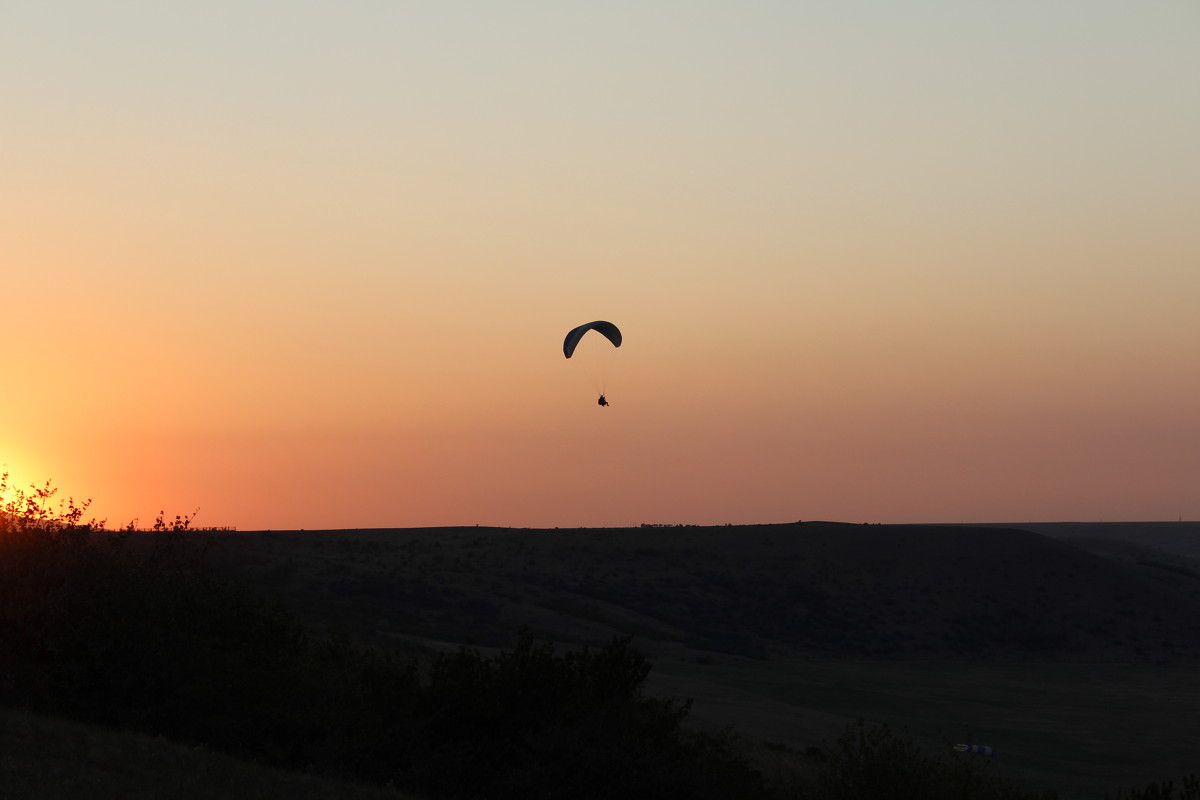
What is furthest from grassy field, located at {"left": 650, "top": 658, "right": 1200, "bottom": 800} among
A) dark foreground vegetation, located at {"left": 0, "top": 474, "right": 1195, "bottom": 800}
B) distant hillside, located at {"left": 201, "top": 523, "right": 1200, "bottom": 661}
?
dark foreground vegetation, located at {"left": 0, "top": 474, "right": 1195, "bottom": 800}

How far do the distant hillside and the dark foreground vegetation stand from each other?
33601 millimetres

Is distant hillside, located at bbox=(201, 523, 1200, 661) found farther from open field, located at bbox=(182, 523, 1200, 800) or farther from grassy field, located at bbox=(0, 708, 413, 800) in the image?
grassy field, located at bbox=(0, 708, 413, 800)

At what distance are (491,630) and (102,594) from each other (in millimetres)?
43540

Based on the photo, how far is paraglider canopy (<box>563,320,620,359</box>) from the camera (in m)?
43.8

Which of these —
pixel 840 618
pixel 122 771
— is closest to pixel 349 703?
pixel 122 771

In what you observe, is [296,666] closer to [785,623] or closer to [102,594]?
[102,594]

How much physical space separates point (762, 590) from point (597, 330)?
63.3m

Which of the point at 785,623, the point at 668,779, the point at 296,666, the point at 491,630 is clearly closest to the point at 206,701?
the point at 296,666

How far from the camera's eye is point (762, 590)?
10369cm

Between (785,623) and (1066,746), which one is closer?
(1066,746)

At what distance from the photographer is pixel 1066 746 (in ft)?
165

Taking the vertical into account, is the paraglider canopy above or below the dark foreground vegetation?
above

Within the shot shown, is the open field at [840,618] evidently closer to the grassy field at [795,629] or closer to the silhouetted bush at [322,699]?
the grassy field at [795,629]

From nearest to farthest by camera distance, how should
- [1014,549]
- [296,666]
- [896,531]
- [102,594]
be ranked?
[102,594] → [296,666] → [1014,549] → [896,531]
